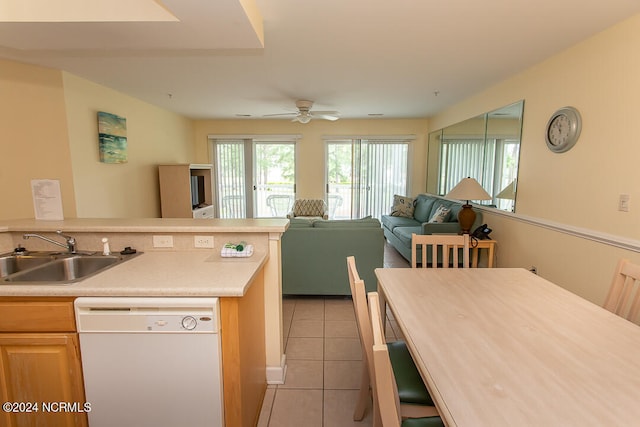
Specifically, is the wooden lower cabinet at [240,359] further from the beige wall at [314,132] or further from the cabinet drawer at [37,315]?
the beige wall at [314,132]

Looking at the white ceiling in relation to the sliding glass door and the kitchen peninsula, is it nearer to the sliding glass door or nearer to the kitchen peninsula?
the kitchen peninsula

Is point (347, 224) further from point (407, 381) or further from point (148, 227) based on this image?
point (407, 381)

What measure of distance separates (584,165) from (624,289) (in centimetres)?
148

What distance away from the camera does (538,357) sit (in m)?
1.04

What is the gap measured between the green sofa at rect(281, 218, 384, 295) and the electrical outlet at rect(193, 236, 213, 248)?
131 centimetres

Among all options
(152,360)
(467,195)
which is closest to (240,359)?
(152,360)

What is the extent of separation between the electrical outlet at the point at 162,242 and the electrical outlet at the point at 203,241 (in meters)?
0.15

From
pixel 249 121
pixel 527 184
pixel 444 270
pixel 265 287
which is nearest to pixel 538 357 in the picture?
pixel 444 270

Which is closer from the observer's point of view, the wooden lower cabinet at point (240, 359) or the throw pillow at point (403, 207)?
the wooden lower cabinet at point (240, 359)

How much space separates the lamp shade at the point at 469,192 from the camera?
3.31m

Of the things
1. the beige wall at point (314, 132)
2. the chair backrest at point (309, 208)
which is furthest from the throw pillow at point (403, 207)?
the chair backrest at point (309, 208)

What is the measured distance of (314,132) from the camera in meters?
6.39

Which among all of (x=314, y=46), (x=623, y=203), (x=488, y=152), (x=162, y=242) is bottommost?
(x=162, y=242)

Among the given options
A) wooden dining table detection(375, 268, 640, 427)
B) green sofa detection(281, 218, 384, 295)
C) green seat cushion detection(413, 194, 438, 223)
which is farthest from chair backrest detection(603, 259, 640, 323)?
green seat cushion detection(413, 194, 438, 223)
